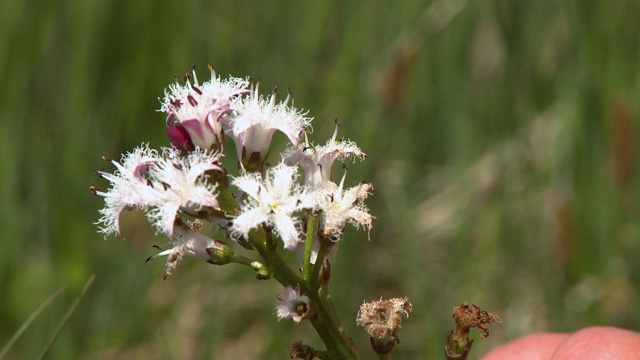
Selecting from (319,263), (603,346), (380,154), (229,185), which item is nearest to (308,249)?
(319,263)

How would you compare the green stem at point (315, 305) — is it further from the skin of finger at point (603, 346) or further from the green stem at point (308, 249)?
the skin of finger at point (603, 346)

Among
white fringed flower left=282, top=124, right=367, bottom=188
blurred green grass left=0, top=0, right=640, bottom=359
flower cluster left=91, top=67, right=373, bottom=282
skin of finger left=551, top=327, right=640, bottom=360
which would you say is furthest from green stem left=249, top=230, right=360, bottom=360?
blurred green grass left=0, top=0, right=640, bottom=359

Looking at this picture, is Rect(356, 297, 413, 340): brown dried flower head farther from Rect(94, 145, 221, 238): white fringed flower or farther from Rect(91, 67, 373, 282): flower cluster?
Rect(94, 145, 221, 238): white fringed flower

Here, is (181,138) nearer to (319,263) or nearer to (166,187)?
(166,187)

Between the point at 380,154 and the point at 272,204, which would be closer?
the point at 272,204

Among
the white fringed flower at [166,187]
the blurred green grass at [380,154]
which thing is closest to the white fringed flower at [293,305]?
the white fringed flower at [166,187]

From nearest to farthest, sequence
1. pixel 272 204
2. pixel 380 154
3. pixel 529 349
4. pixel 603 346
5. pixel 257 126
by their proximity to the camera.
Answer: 1. pixel 272 204
2. pixel 257 126
3. pixel 603 346
4. pixel 529 349
5. pixel 380 154
